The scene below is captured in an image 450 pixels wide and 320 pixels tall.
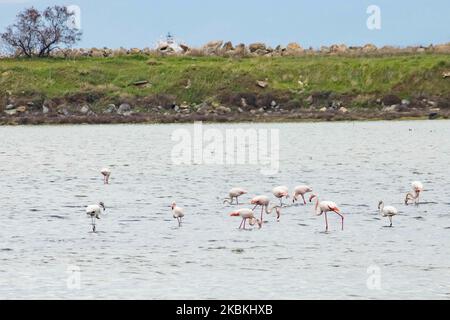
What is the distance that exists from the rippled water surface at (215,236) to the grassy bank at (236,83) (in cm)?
3902

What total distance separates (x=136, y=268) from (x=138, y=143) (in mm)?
44164

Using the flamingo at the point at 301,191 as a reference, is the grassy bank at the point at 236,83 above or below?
above

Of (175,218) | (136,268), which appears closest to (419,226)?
(175,218)

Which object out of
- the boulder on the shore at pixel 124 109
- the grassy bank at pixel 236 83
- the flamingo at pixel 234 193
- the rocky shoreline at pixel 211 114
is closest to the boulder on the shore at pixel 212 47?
the grassy bank at pixel 236 83

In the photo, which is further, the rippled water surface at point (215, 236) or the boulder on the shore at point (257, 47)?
the boulder on the shore at point (257, 47)

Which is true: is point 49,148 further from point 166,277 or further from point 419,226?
point 166,277

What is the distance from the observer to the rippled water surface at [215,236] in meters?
19.6

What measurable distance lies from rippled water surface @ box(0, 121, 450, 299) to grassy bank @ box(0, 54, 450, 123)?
39.0m

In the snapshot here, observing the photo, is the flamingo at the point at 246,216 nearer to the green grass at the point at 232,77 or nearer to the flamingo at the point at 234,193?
the flamingo at the point at 234,193

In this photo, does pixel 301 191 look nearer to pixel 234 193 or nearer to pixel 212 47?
pixel 234 193

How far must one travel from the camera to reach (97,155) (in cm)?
5519

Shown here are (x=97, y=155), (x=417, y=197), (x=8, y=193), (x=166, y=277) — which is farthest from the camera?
(x=97, y=155)

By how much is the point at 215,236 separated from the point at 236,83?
67.6 meters

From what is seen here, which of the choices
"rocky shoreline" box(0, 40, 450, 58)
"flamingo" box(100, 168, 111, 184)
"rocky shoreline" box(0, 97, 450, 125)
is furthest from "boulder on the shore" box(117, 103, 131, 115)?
"flamingo" box(100, 168, 111, 184)
